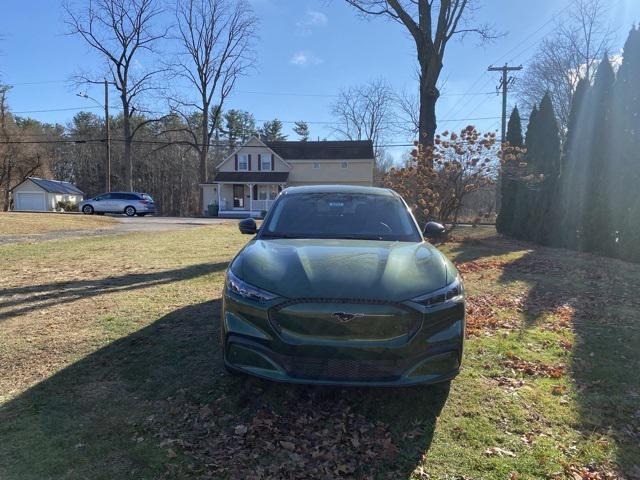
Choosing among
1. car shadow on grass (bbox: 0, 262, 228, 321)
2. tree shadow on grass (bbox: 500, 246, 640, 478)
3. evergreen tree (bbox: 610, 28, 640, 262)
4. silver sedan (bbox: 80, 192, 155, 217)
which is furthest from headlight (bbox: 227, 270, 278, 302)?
silver sedan (bbox: 80, 192, 155, 217)

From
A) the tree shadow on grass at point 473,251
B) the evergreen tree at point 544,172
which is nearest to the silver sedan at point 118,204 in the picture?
the tree shadow on grass at point 473,251

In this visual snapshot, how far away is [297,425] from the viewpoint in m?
2.94

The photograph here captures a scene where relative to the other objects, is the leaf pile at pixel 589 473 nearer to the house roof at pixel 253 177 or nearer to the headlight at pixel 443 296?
the headlight at pixel 443 296

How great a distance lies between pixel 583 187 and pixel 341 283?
13.0 metres

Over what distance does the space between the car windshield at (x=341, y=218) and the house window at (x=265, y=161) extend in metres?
35.8

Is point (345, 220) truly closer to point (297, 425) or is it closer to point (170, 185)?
point (297, 425)

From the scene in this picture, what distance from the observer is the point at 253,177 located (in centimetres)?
3884

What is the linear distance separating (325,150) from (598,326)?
36640mm

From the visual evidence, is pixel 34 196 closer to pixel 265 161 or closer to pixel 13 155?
pixel 13 155

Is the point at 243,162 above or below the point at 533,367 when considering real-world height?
above

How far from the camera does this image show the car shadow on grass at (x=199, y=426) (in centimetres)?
252

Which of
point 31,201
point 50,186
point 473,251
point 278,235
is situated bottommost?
point 473,251

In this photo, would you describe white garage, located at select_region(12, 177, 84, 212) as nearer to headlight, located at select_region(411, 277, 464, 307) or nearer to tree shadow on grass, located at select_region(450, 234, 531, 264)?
tree shadow on grass, located at select_region(450, 234, 531, 264)

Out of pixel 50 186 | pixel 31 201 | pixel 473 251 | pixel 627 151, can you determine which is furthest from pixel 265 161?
pixel 627 151
